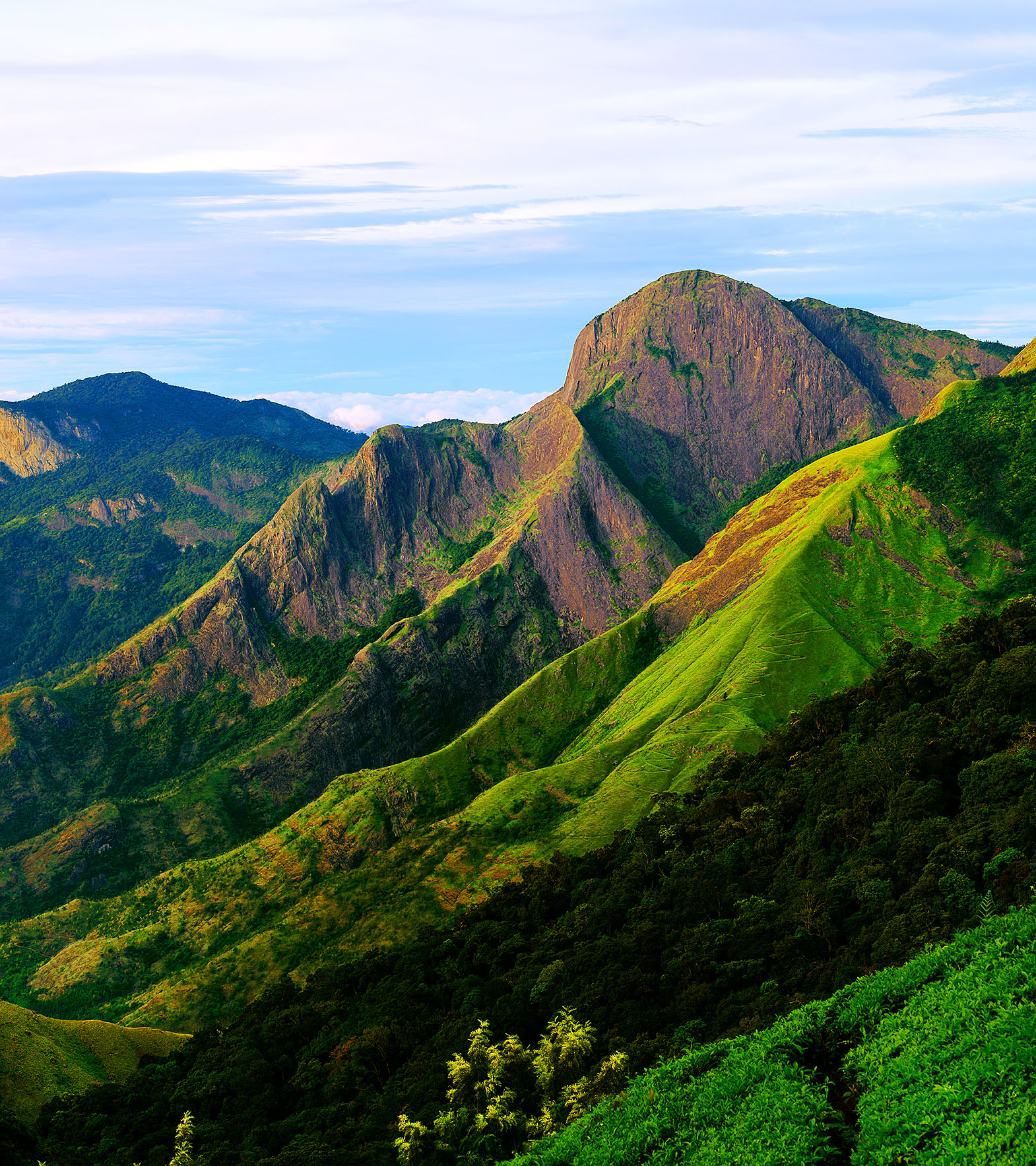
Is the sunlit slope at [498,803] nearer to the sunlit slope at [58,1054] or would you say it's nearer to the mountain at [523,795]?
the mountain at [523,795]

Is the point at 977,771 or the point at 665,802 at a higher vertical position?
the point at 977,771

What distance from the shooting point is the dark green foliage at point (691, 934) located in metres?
62.1

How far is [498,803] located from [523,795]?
504 centimetres

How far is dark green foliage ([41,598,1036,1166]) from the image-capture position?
62.1 meters

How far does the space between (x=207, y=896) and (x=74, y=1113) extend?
106451 millimetres

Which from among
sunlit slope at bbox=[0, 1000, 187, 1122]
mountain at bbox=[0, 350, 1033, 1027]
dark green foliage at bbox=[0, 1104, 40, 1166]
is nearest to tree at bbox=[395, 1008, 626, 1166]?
dark green foliage at bbox=[0, 1104, 40, 1166]

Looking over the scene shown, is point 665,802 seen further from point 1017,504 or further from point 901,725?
point 1017,504

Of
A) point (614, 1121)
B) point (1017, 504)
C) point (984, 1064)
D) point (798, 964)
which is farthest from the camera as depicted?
point (1017, 504)

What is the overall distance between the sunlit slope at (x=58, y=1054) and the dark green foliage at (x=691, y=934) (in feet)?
16.7

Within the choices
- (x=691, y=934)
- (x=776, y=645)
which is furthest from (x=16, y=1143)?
(x=776, y=645)

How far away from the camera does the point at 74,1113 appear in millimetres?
76188

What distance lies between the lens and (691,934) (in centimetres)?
7700

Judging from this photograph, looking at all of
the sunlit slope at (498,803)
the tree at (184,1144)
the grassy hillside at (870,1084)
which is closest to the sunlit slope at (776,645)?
the sunlit slope at (498,803)

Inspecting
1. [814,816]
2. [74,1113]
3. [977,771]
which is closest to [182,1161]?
[74,1113]
